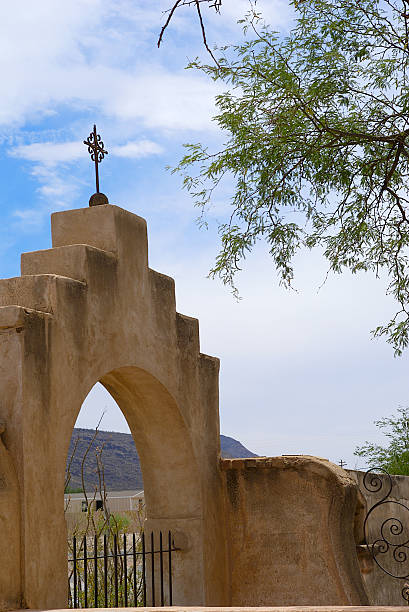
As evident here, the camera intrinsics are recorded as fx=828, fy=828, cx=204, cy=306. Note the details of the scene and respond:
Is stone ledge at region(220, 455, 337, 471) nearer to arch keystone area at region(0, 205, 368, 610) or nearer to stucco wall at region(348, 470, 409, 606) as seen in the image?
arch keystone area at region(0, 205, 368, 610)

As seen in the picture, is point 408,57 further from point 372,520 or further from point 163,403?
point 372,520

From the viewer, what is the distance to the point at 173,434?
24.2ft

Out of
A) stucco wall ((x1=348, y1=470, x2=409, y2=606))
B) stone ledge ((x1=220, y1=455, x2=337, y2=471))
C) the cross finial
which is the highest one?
the cross finial

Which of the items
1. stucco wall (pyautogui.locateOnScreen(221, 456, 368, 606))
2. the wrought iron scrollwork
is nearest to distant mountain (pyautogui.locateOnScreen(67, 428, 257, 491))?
the wrought iron scrollwork

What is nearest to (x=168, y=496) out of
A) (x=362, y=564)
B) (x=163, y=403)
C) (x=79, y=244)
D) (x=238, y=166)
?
(x=163, y=403)

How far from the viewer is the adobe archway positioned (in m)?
5.05

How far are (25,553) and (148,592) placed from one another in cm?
305

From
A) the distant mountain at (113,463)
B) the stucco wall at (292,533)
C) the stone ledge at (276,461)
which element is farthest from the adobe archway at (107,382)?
the distant mountain at (113,463)

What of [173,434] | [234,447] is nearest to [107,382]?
[173,434]

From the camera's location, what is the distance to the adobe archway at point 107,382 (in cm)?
505

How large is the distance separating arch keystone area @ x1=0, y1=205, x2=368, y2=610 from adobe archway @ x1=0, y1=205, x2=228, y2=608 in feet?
0.04

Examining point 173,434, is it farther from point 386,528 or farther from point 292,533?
point 386,528

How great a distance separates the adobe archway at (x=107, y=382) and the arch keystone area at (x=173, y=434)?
0.01m

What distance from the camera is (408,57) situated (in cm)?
746
